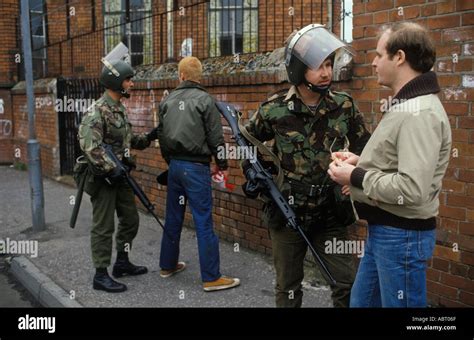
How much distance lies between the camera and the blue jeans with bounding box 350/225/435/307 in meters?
2.39

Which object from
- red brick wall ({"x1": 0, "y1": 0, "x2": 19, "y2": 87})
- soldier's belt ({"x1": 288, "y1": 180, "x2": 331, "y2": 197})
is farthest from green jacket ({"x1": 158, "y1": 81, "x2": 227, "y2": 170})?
red brick wall ({"x1": 0, "y1": 0, "x2": 19, "y2": 87})

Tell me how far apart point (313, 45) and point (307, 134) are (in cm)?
52

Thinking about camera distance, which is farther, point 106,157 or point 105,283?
point 105,283

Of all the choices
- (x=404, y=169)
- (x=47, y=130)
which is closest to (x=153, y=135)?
(x=404, y=169)

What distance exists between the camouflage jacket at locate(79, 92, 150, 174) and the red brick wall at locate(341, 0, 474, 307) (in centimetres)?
241

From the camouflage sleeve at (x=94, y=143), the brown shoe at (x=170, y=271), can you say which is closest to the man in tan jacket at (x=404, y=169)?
the camouflage sleeve at (x=94, y=143)

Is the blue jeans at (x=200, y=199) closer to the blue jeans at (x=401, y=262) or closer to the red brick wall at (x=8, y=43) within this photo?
the blue jeans at (x=401, y=262)

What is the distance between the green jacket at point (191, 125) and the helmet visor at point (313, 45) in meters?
1.46

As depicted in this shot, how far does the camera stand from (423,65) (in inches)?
93.7

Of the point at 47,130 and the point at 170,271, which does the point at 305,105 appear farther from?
the point at 47,130

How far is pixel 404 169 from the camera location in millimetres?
2223

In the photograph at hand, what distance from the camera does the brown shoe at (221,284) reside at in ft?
15.0
